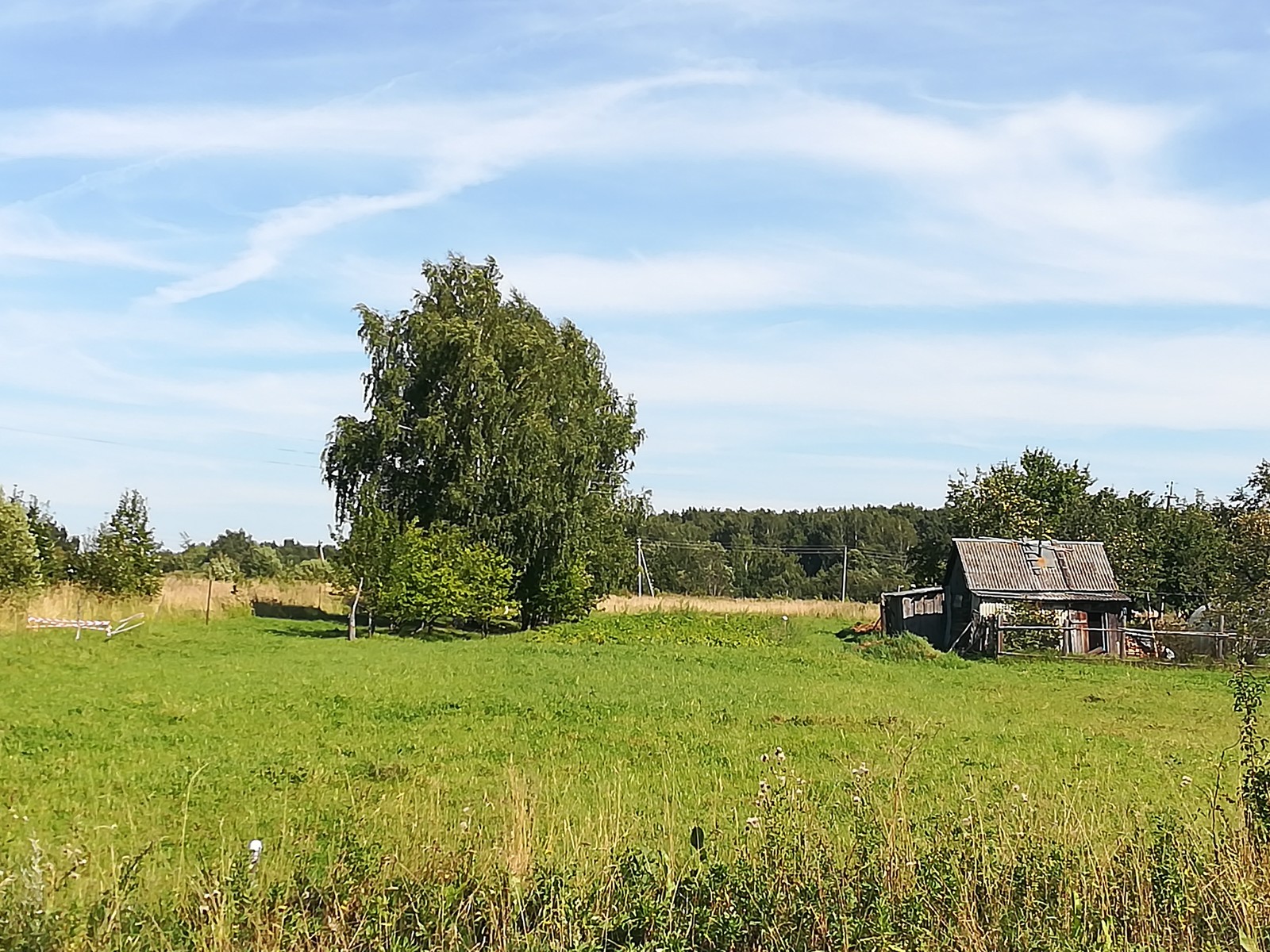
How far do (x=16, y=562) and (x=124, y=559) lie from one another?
3713mm

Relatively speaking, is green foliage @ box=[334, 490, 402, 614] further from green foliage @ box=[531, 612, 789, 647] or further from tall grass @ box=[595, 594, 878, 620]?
tall grass @ box=[595, 594, 878, 620]

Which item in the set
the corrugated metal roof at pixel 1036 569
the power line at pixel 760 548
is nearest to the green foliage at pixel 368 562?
the corrugated metal roof at pixel 1036 569

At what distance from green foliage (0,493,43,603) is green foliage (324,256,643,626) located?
10547mm

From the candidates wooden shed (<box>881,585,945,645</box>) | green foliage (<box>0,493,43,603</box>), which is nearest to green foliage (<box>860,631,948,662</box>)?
wooden shed (<box>881,585,945,645</box>)

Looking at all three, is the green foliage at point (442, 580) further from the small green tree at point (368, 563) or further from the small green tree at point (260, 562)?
the small green tree at point (260, 562)

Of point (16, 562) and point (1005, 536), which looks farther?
point (1005, 536)

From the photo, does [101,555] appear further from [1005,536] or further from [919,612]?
[1005,536]

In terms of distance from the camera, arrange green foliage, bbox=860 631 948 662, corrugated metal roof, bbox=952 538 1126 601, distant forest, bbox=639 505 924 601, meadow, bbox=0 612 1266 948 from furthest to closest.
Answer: distant forest, bbox=639 505 924 601 < corrugated metal roof, bbox=952 538 1126 601 < green foliage, bbox=860 631 948 662 < meadow, bbox=0 612 1266 948

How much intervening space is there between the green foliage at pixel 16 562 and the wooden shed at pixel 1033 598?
27.2m

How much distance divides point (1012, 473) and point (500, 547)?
2981cm

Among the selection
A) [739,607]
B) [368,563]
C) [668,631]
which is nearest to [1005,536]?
[739,607]

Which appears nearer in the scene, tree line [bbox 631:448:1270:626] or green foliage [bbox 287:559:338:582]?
tree line [bbox 631:448:1270:626]

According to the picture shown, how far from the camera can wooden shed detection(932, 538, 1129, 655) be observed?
35.6 meters

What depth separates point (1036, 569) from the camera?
40.3m
